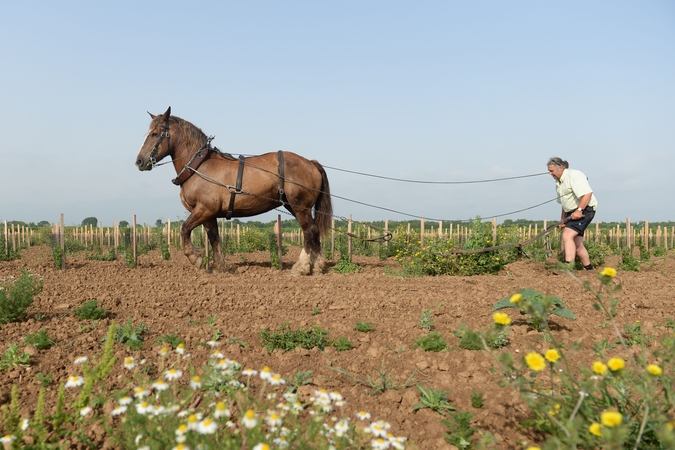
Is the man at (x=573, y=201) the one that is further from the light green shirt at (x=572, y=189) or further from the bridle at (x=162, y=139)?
the bridle at (x=162, y=139)

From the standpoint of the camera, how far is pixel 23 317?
4.75 metres

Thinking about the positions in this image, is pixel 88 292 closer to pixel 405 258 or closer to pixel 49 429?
pixel 49 429

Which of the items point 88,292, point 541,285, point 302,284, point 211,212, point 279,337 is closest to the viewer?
point 279,337

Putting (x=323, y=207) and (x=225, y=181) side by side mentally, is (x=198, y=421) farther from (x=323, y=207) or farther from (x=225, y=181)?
(x=323, y=207)

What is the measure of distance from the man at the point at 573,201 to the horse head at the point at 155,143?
247 inches

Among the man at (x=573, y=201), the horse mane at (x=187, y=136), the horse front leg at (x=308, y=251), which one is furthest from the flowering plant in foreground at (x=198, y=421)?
the horse mane at (x=187, y=136)

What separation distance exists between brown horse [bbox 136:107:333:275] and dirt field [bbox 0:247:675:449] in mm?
1605

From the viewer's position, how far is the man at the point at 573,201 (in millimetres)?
7555

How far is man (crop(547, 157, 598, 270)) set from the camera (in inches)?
297

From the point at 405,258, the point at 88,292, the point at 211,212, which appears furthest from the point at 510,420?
the point at 405,258

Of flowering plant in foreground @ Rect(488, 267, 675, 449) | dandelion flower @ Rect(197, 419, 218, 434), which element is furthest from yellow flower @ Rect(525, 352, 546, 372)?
dandelion flower @ Rect(197, 419, 218, 434)

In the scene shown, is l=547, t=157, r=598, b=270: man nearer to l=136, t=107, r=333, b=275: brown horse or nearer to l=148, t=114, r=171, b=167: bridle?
l=136, t=107, r=333, b=275: brown horse

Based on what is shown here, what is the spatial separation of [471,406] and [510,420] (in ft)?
0.88

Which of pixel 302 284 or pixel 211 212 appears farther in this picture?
pixel 211 212
